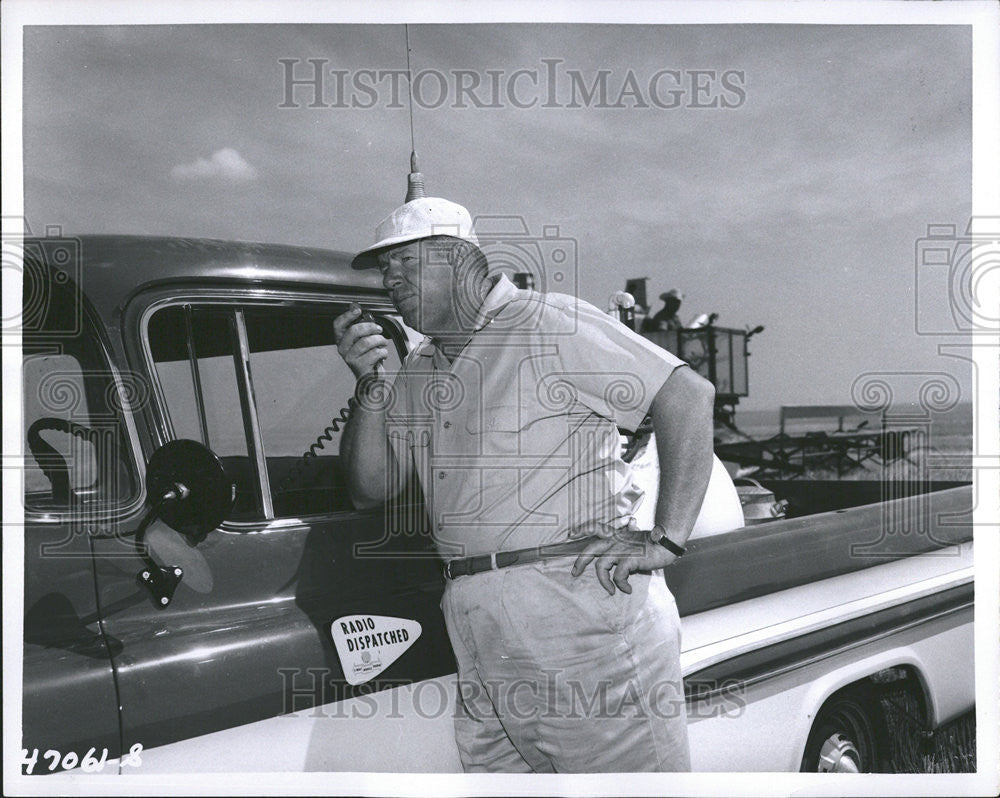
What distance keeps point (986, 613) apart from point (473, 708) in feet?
4.87

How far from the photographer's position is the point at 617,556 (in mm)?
1788

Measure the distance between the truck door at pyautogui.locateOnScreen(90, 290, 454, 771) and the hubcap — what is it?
3.62 feet

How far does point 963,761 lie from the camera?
91.9 inches

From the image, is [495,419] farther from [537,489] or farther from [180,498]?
[180,498]

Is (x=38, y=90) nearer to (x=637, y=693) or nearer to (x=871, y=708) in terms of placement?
(x=637, y=693)

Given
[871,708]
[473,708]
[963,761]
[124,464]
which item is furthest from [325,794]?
[963,761]

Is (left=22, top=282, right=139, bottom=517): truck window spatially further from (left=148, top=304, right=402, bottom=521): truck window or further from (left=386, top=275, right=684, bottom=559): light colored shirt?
(left=386, top=275, right=684, bottom=559): light colored shirt

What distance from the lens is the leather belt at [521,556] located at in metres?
1.80

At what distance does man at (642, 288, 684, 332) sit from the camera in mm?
3994

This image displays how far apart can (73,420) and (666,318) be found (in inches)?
118

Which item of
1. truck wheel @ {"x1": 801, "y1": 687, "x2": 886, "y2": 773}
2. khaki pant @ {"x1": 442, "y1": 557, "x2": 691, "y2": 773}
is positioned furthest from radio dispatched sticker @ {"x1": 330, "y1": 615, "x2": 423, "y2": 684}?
truck wheel @ {"x1": 801, "y1": 687, "x2": 886, "y2": 773}

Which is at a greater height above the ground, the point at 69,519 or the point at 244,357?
the point at 244,357

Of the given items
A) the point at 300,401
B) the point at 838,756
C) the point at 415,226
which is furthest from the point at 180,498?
the point at 838,756

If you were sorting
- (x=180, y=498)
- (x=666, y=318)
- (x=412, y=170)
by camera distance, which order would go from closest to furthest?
(x=180, y=498), (x=412, y=170), (x=666, y=318)
